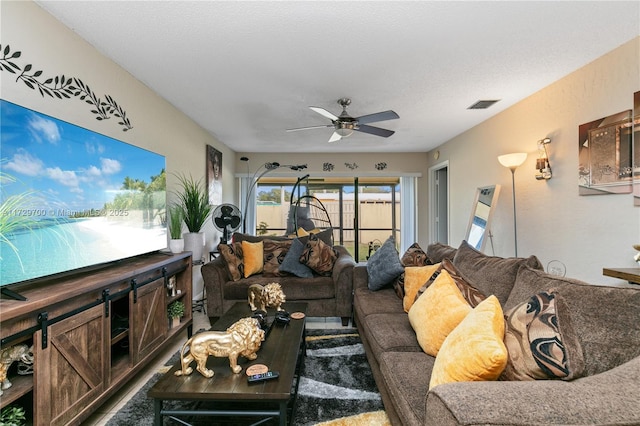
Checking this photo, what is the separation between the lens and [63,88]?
2010 millimetres

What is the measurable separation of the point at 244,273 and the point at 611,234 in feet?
11.0

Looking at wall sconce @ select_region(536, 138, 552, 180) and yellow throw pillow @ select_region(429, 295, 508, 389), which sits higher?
wall sconce @ select_region(536, 138, 552, 180)

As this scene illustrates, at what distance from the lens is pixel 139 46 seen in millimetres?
2240

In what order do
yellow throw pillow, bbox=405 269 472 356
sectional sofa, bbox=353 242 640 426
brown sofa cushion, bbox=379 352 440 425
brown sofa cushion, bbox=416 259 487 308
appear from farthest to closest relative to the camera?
brown sofa cushion, bbox=416 259 487 308 → yellow throw pillow, bbox=405 269 472 356 → brown sofa cushion, bbox=379 352 440 425 → sectional sofa, bbox=353 242 640 426

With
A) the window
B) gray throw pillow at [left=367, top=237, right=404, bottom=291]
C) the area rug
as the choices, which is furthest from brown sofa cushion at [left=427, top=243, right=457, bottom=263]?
the window

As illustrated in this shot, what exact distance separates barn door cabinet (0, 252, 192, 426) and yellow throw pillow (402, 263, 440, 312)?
1.90m

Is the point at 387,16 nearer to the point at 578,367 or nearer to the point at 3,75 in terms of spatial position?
the point at 578,367

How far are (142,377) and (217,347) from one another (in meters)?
1.24

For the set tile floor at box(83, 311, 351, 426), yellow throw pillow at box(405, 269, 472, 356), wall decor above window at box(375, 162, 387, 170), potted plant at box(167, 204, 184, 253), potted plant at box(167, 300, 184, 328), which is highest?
wall decor above window at box(375, 162, 387, 170)

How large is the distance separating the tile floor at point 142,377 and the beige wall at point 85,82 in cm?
168

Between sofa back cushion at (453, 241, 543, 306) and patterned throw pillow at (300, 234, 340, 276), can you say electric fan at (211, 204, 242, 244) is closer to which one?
patterned throw pillow at (300, 234, 340, 276)

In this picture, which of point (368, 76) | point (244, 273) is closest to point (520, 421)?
point (368, 76)

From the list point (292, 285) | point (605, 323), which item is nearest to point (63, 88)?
point (292, 285)

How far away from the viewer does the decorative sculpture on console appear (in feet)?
4.07
